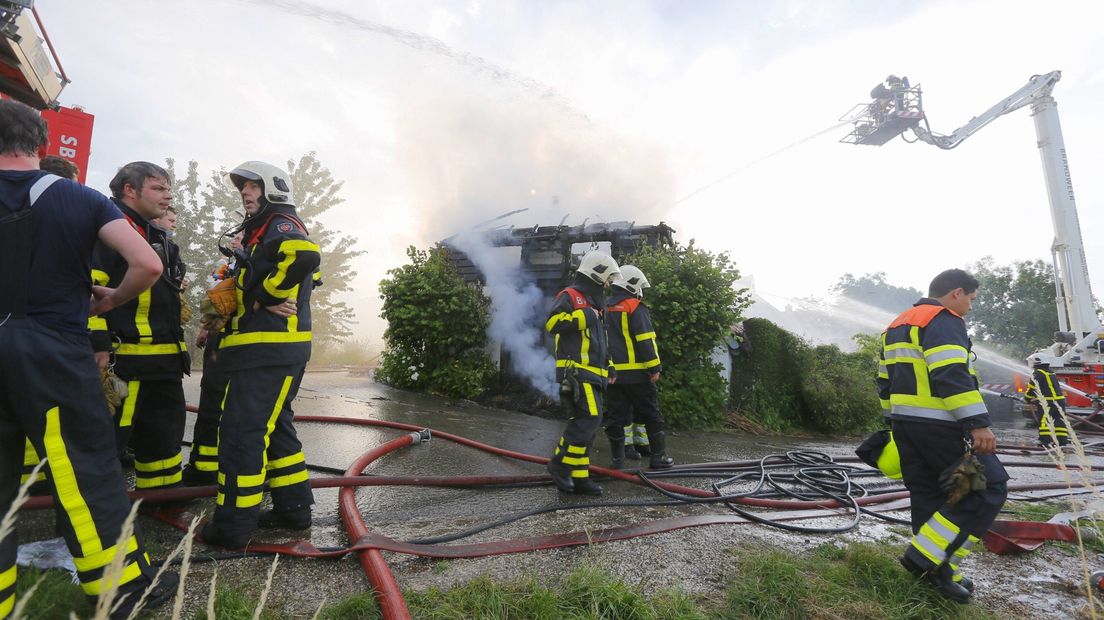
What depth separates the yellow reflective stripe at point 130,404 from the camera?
10.00 feet

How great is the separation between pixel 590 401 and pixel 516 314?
556 centimetres

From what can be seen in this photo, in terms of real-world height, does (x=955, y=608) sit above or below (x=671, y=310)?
below

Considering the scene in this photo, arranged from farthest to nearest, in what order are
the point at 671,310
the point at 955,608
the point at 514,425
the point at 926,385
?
the point at 671,310 < the point at 514,425 < the point at 926,385 < the point at 955,608

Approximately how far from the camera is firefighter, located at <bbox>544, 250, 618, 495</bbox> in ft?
13.4

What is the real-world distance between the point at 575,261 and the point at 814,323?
40.4 metres

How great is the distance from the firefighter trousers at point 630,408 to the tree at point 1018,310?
1157 inches

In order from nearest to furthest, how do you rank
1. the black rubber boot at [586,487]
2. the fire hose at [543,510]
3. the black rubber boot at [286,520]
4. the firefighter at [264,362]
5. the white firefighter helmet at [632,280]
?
the fire hose at [543,510] → the firefighter at [264,362] → the black rubber boot at [286,520] → the black rubber boot at [586,487] → the white firefighter helmet at [632,280]

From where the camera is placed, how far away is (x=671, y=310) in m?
8.02

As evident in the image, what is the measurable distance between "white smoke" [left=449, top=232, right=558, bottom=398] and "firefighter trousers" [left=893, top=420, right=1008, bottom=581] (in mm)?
6070

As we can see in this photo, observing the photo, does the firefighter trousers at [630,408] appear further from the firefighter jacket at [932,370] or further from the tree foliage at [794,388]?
the tree foliage at [794,388]

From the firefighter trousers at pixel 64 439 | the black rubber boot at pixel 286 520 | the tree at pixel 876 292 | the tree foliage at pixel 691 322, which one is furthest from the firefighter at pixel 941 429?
the tree at pixel 876 292

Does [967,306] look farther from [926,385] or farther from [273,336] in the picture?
[273,336]

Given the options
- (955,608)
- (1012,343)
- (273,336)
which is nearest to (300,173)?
(273,336)

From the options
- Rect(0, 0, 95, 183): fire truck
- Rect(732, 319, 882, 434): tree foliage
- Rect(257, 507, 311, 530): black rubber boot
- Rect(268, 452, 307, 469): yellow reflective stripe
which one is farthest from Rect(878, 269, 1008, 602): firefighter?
Rect(0, 0, 95, 183): fire truck
